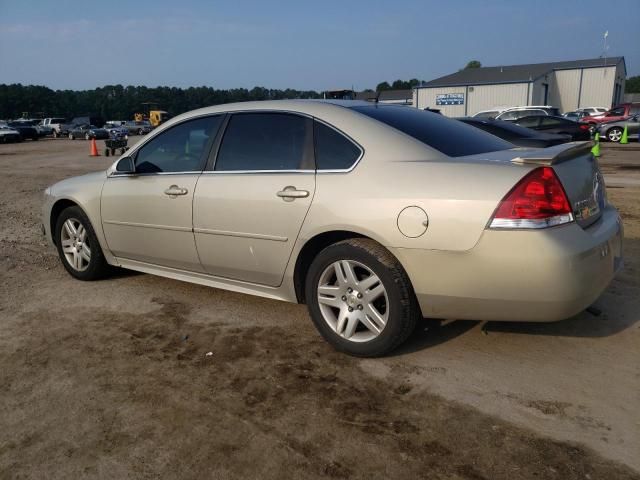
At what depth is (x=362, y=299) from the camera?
10.6 feet

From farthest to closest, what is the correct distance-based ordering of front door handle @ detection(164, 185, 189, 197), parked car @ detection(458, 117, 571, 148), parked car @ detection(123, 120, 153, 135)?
parked car @ detection(123, 120, 153, 135) → parked car @ detection(458, 117, 571, 148) → front door handle @ detection(164, 185, 189, 197)

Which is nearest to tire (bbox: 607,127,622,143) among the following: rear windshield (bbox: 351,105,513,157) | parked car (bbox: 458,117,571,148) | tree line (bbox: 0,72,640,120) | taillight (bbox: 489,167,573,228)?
parked car (bbox: 458,117,571,148)

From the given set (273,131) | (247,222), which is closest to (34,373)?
(247,222)

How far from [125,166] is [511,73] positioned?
164ft

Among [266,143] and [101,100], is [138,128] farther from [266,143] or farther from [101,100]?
[101,100]

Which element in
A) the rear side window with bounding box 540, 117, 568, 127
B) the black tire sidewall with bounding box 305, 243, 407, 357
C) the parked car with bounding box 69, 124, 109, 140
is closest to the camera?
the black tire sidewall with bounding box 305, 243, 407, 357

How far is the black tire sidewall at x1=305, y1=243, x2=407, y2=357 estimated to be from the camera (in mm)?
3074

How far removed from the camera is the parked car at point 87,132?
3934cm

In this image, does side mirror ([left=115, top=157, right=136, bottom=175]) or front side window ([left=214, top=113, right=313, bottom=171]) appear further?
side mirror ([left=115, top=157, right=136, bottom=175])

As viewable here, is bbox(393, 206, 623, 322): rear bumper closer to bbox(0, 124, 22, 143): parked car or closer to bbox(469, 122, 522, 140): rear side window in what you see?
bbox(469, 122, 522, 140): rear side window

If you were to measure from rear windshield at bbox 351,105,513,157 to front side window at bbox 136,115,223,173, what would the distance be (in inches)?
48.2

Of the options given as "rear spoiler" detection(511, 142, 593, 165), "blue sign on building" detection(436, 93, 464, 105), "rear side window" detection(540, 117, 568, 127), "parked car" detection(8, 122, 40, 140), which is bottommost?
"rear spoiler" detection(511, 142, 593, 165)

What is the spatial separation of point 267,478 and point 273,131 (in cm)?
230

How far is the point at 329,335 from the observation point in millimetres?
3393
